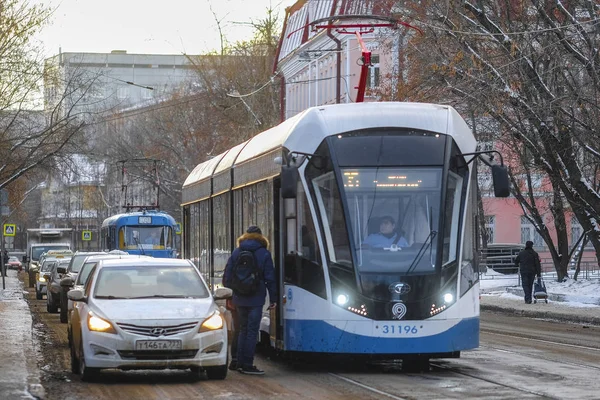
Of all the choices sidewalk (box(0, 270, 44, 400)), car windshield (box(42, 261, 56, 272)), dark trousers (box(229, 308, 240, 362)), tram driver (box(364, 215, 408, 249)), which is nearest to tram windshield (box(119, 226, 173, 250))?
car windshield (box(42, 261, 56, 272))

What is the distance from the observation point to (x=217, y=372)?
14766 millimetres

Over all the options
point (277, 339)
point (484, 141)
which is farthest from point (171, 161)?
point (277, 339)

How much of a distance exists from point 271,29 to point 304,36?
9.54 metres

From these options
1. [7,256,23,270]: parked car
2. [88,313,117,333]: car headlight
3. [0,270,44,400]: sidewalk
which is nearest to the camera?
[0,270,44,400]: sidewalk

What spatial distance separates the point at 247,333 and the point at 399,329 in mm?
1733

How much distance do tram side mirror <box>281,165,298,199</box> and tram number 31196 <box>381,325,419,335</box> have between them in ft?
5.76

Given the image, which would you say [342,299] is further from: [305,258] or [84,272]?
[84,272]

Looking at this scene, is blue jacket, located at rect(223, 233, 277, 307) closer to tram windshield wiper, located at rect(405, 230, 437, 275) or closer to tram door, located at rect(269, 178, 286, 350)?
tram door, located at rect(269, 178, 286, 350)

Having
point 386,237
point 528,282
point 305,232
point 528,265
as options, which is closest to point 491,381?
point 386,237

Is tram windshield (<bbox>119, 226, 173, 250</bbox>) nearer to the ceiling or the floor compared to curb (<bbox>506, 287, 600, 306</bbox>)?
nearer to the ceiling

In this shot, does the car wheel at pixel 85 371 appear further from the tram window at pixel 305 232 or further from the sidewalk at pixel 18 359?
the tram window at pixel 305 232

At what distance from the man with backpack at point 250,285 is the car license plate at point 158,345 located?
1.55 metres

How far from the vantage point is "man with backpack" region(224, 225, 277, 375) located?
15.6 metres

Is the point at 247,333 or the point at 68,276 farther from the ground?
the point at 68,276
